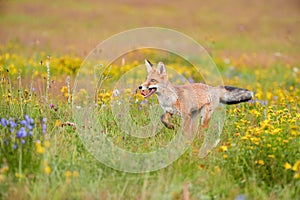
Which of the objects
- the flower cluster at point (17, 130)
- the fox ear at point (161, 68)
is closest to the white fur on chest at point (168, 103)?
the fox ear at point (161, 68)

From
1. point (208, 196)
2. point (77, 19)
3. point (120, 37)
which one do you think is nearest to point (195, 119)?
point (208, 196)

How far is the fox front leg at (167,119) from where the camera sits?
700cm

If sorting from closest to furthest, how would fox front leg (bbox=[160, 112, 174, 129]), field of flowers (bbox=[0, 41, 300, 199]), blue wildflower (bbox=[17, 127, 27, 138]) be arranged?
1. field of flowers (bbox=[0, 41, 300, 199])
2. blue wildflower (bbox=[17, 127, 27, 138])
3. fox front leg (bbox=[160, 112, 174, 129])

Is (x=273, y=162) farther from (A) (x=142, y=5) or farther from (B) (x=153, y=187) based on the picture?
(A) (x=142, y=5)

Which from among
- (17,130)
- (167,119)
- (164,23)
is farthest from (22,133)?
(164,23)

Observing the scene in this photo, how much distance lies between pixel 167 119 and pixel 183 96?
47 cm

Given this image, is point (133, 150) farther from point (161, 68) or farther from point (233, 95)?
point (233, 95)

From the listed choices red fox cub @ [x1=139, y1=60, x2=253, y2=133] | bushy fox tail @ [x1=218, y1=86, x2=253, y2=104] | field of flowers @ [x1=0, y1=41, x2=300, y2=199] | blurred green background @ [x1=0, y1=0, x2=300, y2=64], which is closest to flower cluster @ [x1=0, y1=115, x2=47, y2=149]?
field of flowers @ [x1=0, y1=41, x2=300, y2=199]

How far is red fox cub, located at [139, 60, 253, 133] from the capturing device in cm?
721

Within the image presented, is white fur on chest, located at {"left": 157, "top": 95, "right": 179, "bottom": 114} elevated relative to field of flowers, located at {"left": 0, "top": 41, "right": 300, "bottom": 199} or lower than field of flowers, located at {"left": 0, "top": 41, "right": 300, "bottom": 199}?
elevated

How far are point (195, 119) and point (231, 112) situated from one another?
601 millimetres

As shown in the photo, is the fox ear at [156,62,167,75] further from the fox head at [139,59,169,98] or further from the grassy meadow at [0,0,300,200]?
the grassy meadow at [0,0,300,200]

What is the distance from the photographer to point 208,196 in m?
5.52

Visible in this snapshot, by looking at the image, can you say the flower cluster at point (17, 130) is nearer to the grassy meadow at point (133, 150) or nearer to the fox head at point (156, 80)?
the grassy meadow at point (133, 150)
